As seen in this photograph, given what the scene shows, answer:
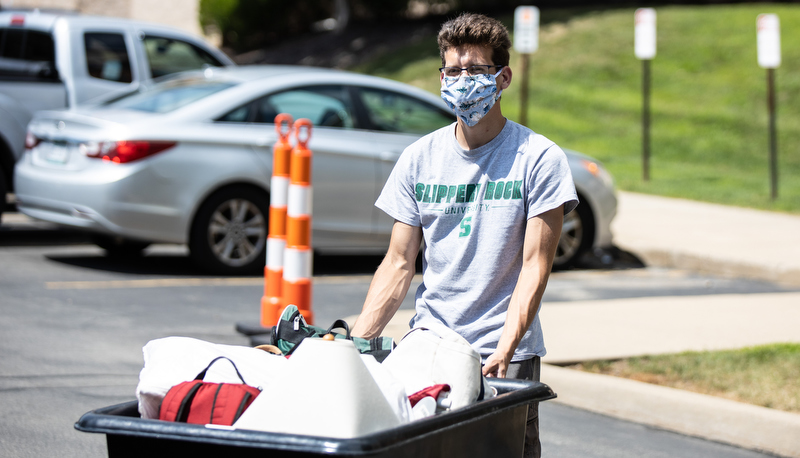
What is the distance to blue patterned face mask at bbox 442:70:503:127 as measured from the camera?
9.53 feet

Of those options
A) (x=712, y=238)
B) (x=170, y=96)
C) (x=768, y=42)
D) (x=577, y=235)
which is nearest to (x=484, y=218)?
(x=170, y=96)

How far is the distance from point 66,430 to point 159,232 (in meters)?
3.53

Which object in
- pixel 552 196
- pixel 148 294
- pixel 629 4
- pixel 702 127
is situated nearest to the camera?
pixel 552 196

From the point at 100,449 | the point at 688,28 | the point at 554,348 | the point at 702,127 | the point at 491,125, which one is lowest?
the point at 100,449

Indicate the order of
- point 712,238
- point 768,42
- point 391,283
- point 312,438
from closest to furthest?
point 312,438, point 391,283, point 712,238, point 768,42

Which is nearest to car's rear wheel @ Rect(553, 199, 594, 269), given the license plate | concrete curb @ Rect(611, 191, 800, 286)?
concrete curb @ Rect(611, 191, 800, 286)

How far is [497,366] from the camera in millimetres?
2762

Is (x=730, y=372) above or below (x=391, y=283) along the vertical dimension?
below

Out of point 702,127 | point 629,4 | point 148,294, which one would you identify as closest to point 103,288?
point 148,294

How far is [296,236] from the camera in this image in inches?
231

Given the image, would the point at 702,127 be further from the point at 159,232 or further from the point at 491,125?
the point at 491,125

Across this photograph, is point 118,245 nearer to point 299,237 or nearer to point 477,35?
point 299,237

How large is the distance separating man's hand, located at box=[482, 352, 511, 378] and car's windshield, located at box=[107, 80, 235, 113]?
583cm

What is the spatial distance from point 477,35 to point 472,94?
0.55 feet
